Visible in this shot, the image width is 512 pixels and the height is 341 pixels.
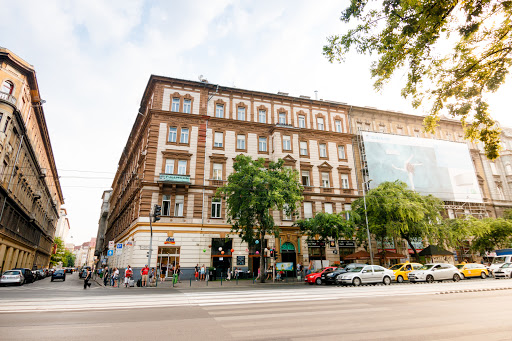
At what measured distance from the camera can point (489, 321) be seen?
7777mm

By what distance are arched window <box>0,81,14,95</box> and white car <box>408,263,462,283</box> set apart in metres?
42.0

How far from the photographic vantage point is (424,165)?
133ft

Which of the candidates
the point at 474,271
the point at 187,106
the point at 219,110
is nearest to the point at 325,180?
the point at 219,110

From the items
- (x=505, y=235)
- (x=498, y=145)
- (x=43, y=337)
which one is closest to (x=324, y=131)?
(x=505, y=235)

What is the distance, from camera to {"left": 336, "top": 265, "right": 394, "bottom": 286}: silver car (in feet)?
69.7

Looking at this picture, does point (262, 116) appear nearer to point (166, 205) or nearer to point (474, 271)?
point (166, 205)

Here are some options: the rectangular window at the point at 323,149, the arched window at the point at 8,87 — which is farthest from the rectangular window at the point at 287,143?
the arched window at the point at 8,87

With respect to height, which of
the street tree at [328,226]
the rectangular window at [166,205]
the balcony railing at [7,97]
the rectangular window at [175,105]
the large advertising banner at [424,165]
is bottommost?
the street tree at [328,226]

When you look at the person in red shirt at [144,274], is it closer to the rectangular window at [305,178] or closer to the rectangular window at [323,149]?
the rectangular window at [305,178]

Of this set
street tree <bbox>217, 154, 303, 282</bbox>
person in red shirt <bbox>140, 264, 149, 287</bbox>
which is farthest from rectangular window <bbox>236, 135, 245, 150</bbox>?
person in red shirt <bbox>140, 264, 149, 287</bbox>

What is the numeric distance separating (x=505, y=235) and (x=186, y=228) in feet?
124

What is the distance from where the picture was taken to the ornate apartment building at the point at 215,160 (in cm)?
2895

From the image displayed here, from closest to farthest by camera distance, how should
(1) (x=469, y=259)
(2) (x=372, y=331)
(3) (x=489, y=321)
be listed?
(2) (x=372, y=331)
(3) (x=489, y=321)
(1) (x=469, y=259)

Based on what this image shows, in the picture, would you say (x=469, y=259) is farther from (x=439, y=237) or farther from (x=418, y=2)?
(x=418, y=2)
